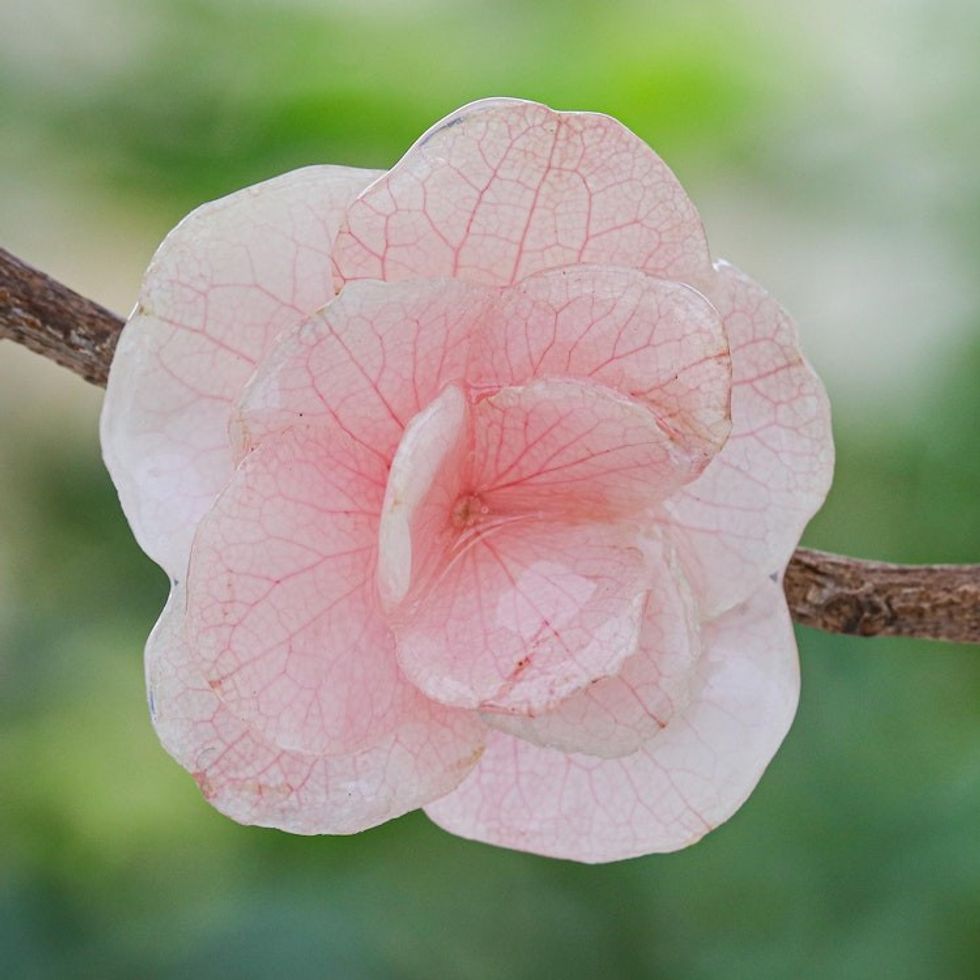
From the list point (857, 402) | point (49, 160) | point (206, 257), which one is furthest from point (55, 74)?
point (206, 257)

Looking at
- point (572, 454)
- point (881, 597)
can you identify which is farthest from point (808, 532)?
point (572, 454)

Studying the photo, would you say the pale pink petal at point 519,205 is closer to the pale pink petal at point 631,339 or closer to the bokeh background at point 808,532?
the pale pink petal at point 631,339

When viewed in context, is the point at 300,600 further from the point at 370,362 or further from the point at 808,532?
the point at 808,532

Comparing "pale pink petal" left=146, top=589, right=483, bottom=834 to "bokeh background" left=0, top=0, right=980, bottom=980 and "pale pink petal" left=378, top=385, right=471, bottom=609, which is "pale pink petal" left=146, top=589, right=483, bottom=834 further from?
"bokeh background" left=0, top=0, right=980, bottom=980

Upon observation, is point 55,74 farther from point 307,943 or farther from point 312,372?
point 312,372

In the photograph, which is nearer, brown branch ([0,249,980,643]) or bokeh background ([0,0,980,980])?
brown branch ([0,249,980,643])

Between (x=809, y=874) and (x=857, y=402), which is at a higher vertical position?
(x=857, y=402)

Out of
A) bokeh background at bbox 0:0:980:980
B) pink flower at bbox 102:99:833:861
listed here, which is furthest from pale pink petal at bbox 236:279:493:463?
bokeh background at bbox 0:0:980:980

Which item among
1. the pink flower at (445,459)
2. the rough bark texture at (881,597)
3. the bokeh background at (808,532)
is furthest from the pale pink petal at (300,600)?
the bokeh background at (808,532)
